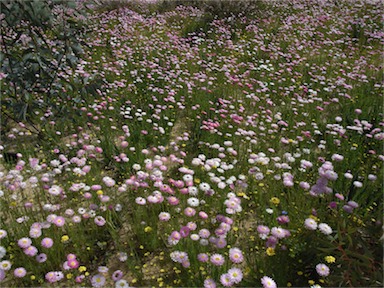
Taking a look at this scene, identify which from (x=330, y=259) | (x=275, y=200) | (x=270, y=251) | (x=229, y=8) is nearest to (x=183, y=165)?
(x=275, y=200)

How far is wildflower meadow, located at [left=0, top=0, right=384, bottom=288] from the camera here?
257 cm

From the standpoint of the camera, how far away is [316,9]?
11.3m

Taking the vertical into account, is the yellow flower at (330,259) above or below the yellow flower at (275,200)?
above

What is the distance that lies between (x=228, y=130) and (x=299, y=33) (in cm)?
582

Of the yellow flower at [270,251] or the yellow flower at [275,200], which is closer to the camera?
the yellow flower at [270,251]

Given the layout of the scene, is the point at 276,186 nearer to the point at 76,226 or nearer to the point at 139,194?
the point at 139,194

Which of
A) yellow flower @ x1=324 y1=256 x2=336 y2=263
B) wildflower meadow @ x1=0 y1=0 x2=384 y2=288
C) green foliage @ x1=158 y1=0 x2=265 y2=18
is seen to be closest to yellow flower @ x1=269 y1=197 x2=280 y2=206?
wildflower meadow @ x1=0 y1=0 x2=384 y2=288

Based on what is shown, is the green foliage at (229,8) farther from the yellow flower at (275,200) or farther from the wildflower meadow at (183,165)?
the yellow flower at (275,200)

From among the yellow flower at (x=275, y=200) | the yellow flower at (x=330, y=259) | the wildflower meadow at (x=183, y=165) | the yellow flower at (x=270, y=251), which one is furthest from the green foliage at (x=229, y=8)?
the yellow flower at (x=330, y=259)

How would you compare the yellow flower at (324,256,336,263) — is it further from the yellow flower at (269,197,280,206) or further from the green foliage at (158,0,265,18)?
the green foliage at (158,0,265,18)

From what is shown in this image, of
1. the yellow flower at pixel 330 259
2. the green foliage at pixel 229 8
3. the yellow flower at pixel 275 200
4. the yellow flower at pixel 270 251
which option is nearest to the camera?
the yellow flower at pixel 330 259

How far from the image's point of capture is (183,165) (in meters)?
3.80

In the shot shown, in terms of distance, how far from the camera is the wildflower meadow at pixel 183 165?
257 cm

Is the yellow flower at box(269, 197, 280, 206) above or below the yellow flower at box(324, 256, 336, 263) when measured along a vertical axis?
below
